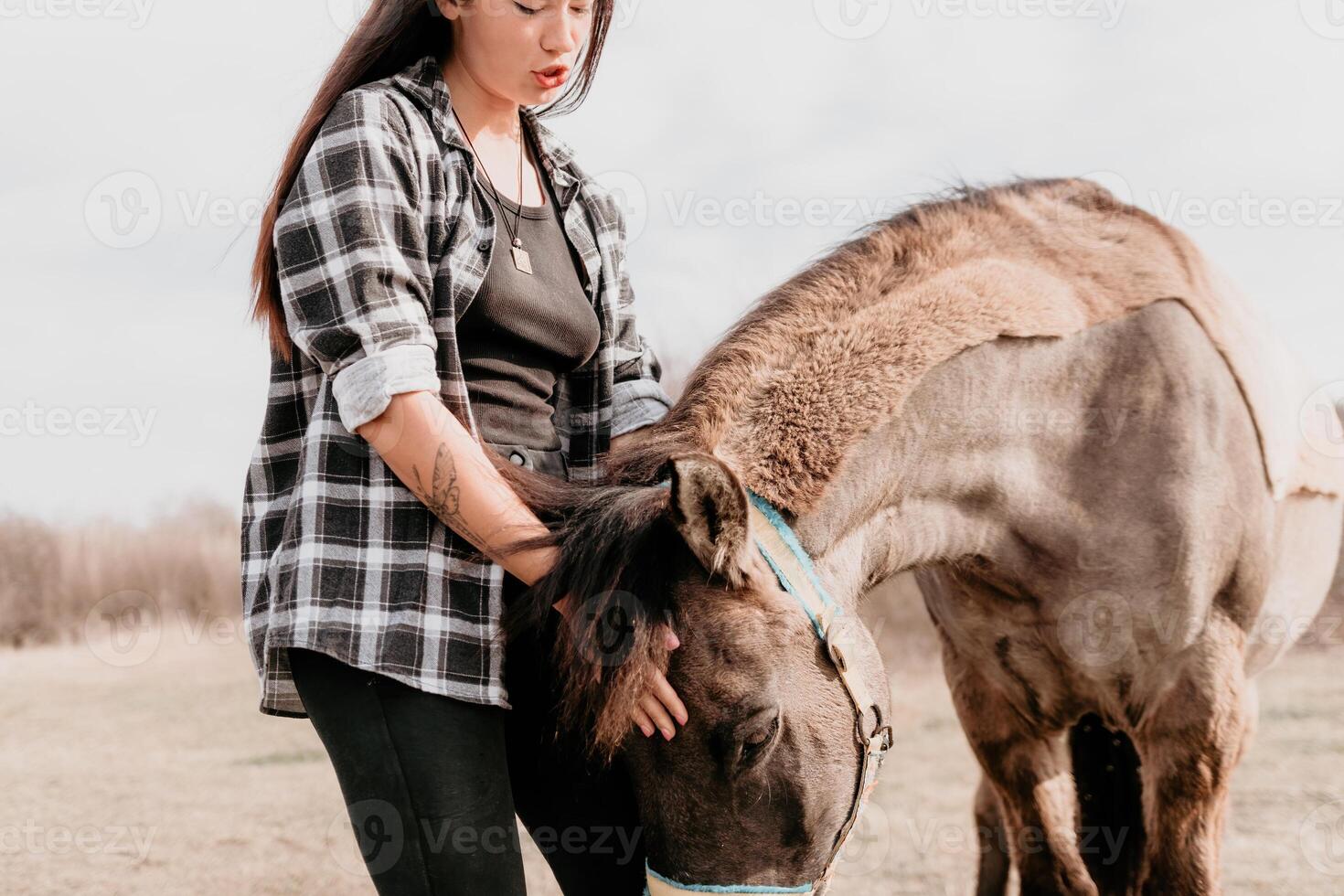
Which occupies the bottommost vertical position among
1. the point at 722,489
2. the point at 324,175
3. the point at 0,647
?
the point at 0,647

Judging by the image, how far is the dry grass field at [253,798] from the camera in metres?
4.45

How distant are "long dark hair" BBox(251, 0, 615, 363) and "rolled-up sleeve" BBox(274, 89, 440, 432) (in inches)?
2.1

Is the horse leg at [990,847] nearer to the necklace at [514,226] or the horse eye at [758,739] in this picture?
the horse eye at [758,739]

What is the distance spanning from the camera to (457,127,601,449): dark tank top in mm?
1756

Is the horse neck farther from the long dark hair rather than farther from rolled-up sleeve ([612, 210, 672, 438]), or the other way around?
the long dark hair

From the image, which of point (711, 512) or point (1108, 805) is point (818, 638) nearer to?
point (711, 512)

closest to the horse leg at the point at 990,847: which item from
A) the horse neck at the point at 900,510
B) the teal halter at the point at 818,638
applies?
the horse neck at the point at 900,510

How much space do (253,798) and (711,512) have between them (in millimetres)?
5271

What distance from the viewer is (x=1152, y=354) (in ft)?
8.09

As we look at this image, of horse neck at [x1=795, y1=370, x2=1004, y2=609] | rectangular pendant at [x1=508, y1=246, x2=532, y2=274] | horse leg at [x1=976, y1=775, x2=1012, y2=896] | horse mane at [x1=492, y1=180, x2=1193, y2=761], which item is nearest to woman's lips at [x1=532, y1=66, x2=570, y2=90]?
rectangular pendant at [x1=508, y1=246, x2=532, y2=274]

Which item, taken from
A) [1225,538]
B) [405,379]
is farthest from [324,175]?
[1225,538]

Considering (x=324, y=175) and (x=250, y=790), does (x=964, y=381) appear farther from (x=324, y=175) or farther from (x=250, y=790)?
(x=250, y=790)

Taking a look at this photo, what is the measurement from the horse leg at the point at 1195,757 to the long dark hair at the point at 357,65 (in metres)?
1.94

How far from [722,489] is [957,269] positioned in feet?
3.30
